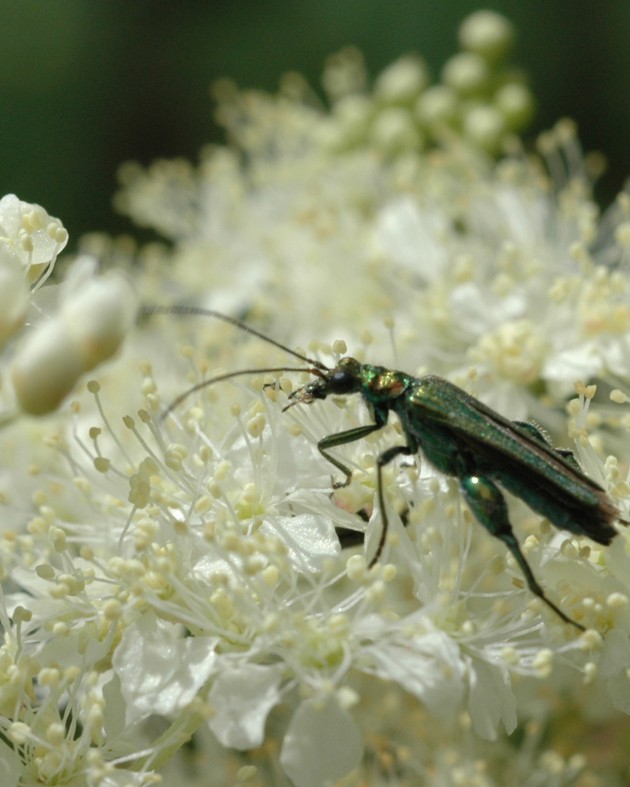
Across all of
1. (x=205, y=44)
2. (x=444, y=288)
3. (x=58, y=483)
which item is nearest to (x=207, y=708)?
(x=58, y=483)

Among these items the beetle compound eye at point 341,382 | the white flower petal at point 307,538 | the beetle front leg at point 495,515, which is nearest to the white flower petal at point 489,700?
the beetle front leg at point 495,515

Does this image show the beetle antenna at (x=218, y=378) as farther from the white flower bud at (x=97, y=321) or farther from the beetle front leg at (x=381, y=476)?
Answer: the white flower bud at (x=97, y=321)

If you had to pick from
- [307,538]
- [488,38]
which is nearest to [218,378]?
[307,538]

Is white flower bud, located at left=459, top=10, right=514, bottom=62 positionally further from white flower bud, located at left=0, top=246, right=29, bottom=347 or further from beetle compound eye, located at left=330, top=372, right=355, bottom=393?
white flower bud, located at left=0, top=246, right=29, bottom=347

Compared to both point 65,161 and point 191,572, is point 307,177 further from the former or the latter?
point 191,572

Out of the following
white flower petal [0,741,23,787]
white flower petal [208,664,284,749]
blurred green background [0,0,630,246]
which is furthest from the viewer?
blurred green background [0,0,630,246]

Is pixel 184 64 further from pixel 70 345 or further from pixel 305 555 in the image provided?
pixel 70 345

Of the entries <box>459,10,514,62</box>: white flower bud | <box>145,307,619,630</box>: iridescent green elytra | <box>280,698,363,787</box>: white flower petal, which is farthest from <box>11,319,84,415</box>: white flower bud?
<box>459,10,514,62</box>: white flower bud
